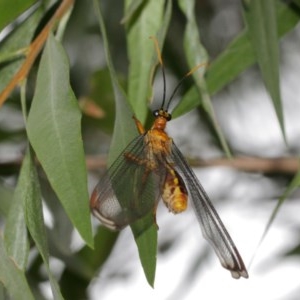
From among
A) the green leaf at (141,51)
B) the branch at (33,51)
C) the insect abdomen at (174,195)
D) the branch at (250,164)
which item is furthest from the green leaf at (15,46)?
the branch at (250,164)

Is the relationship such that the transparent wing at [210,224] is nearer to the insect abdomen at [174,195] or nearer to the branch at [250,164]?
the insect abdomen at [174,195]

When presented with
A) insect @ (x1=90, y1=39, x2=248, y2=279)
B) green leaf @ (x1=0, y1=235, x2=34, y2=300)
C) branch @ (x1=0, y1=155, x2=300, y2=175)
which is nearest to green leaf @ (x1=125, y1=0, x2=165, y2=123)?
insect @ (x1=90, y1=39, x2=248, y2=279)

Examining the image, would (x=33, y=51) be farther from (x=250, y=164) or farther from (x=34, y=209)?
(x=250, y=164)

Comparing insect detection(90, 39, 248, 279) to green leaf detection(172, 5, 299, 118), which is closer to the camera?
insect detection(90, 39, 248, 279)

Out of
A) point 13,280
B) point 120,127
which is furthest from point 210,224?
point 13,280

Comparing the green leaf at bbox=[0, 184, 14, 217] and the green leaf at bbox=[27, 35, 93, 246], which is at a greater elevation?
the green leaf at bbox=[27, 35, 93, 246]

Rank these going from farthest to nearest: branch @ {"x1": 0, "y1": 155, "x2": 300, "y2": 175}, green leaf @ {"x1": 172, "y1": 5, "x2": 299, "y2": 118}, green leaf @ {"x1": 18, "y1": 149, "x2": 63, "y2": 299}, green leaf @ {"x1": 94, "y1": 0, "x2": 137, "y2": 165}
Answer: branch @ {"x1": 0, "y1": 155, "x2": 300, "y2": 175} < green leaf @ {"x1": 172, "y1": 5, "x2": 299, "y2": 118} < green leaf @ {"x1": 94, "y1": 0, "x2": 137, "y2": 165} < green leaf @ {"x1": 18, "y1": 149, "x2": 63, "y2": 299}

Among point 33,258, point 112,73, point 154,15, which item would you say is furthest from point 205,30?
point 112,73

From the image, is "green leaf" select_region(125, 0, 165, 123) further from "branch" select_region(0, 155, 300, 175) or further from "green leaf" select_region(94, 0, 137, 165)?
"branch" select_region(0, 155, 300, 175)
